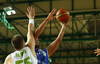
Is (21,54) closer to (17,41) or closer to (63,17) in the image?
(17,41)

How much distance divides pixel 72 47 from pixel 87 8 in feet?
23.6

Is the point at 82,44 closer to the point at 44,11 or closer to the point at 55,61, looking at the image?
the point at 55,61

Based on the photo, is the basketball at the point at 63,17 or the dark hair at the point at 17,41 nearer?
the dark hair at the point at 17,41

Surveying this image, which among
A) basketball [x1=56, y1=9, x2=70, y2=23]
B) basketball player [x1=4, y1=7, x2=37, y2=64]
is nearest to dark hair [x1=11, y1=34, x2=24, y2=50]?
basketball player [x1=4, y1=7, x2=37, y2=64]

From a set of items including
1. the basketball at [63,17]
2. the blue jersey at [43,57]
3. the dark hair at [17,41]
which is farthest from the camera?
the basketball at [63,17]

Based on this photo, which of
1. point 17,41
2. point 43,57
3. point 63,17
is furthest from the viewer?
point 63,17

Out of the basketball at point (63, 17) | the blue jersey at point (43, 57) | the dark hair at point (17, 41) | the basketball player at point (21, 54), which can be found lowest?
the blue jersey at point (43, 57)

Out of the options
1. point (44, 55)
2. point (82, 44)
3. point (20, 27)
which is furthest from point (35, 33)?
point (82, 44)

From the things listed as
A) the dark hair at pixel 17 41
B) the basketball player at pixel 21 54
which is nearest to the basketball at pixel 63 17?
the basketball player at pixel 21 54

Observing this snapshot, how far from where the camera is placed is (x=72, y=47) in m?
19.4

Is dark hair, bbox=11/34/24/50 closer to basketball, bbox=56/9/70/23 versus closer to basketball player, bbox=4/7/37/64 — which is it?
basketball player, bbox=4/7/37/64

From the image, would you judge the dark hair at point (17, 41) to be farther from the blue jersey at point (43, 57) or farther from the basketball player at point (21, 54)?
the blue jersey at point (43, 57)

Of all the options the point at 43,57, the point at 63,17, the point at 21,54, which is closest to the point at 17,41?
the point at 21,54

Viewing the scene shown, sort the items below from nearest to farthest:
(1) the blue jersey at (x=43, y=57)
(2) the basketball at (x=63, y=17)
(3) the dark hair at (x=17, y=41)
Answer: (3) the dark hair at (x=17, y=41)
(1) the blue jersey at (x=43, y=57)
(2) the basketball at (x=63, y=17)
